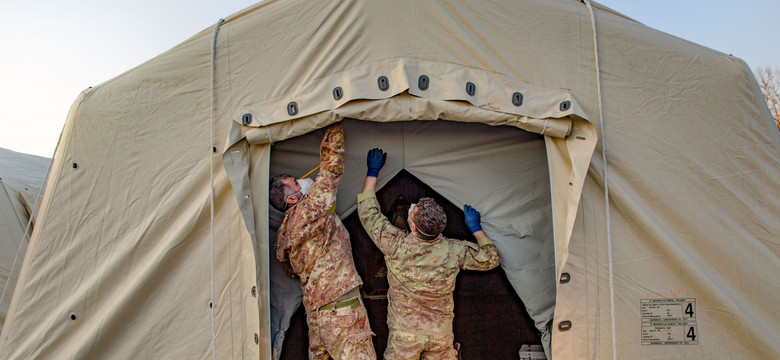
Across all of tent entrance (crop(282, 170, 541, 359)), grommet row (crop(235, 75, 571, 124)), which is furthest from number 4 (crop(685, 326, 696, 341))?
grommet row (crop(235, 75, 571, 124))

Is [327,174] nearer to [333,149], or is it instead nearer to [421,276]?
[333,149]

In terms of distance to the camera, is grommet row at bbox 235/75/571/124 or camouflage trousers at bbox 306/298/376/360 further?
camouflage trousers at bbox 306/298/376/360

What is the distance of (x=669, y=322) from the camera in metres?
3.02

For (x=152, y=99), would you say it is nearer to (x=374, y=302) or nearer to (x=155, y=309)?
(x=155, y=309)

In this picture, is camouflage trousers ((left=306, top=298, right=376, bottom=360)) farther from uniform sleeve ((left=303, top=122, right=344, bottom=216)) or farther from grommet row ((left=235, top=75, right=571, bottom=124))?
grommet row ((left=235, top=75, right=571, bottom=124))

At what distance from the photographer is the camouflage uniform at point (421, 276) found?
10.9 feet

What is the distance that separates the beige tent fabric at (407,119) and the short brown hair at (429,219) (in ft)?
1.85

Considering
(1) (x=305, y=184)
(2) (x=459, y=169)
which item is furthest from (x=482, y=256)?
(1) (x=305, y=184)

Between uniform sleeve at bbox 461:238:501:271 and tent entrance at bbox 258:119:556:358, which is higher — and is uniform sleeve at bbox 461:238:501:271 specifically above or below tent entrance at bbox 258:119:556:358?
below

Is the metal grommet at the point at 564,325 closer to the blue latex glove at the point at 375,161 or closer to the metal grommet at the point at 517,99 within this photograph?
the metal grommet at the point at 517,99

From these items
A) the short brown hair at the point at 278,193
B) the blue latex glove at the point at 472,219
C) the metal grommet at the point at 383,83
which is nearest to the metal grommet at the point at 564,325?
the blue latex glove at the point at 472,219

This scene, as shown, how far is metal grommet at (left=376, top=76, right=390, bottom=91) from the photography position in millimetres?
2992

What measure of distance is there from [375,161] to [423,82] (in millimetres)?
695

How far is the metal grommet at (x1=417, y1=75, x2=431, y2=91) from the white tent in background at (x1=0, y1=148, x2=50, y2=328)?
321cm
